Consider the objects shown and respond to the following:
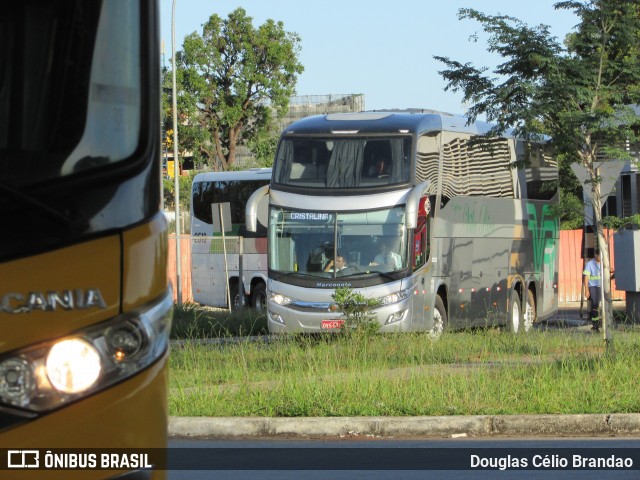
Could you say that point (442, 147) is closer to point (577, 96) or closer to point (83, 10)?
point (577, 96)

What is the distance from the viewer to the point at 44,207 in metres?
3.43

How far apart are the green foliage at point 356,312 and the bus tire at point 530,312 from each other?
7.39 metres

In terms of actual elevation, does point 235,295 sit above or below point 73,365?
below

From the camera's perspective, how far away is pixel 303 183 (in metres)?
21.1

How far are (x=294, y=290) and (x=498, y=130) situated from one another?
4.74m

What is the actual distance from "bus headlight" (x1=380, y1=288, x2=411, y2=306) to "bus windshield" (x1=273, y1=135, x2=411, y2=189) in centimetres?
191

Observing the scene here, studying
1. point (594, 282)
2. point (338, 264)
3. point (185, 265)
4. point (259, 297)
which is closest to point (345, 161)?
point (338, 264)

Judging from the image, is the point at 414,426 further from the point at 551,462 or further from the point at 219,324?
the point at 219,324

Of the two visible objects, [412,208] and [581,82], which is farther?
[412,208]

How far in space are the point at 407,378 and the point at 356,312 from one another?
585 centimetres

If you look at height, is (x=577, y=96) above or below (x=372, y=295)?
above

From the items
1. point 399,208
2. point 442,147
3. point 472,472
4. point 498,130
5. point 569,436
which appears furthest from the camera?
point 442,147

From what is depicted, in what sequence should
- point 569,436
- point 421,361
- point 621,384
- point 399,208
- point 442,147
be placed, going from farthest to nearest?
point 442,147 < point 399,208 < point 421,361 < point 621,384 < point 569,436

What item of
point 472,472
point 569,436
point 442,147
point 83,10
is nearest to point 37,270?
point 83,10
